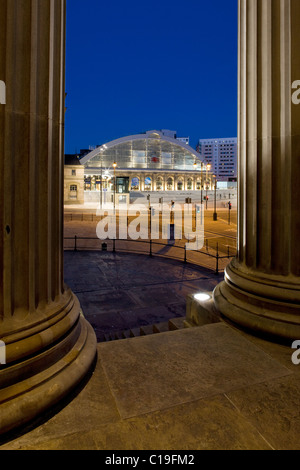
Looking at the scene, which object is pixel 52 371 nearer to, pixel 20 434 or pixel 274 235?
pixel 20 434

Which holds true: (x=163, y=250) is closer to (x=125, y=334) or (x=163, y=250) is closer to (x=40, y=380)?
(x=125, y=334)

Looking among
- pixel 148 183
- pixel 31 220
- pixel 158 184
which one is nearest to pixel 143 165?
pixel 148 183

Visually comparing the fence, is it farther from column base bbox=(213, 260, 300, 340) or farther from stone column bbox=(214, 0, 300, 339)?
stone column bbox=(214, 0, 300, 339)

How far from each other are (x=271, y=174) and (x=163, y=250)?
13.9 metres

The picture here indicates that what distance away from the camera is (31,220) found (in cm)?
266

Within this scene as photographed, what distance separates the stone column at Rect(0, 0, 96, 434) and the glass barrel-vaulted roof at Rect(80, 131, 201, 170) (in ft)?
318

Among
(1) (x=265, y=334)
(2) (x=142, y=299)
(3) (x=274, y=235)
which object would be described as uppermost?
(3) (x=274, y=235)

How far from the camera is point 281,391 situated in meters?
2.84

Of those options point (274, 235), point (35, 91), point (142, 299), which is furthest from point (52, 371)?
point (142, 299)

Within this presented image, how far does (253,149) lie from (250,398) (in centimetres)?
293

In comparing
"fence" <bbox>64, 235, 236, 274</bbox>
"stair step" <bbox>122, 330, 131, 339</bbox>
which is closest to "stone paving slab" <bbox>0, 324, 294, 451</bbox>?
"stair step" <bbox>122, 330, 131, 339</bbox>

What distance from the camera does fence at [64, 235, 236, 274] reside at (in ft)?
48.7

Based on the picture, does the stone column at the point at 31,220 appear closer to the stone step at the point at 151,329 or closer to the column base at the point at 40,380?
the column base at the point at 40,380
